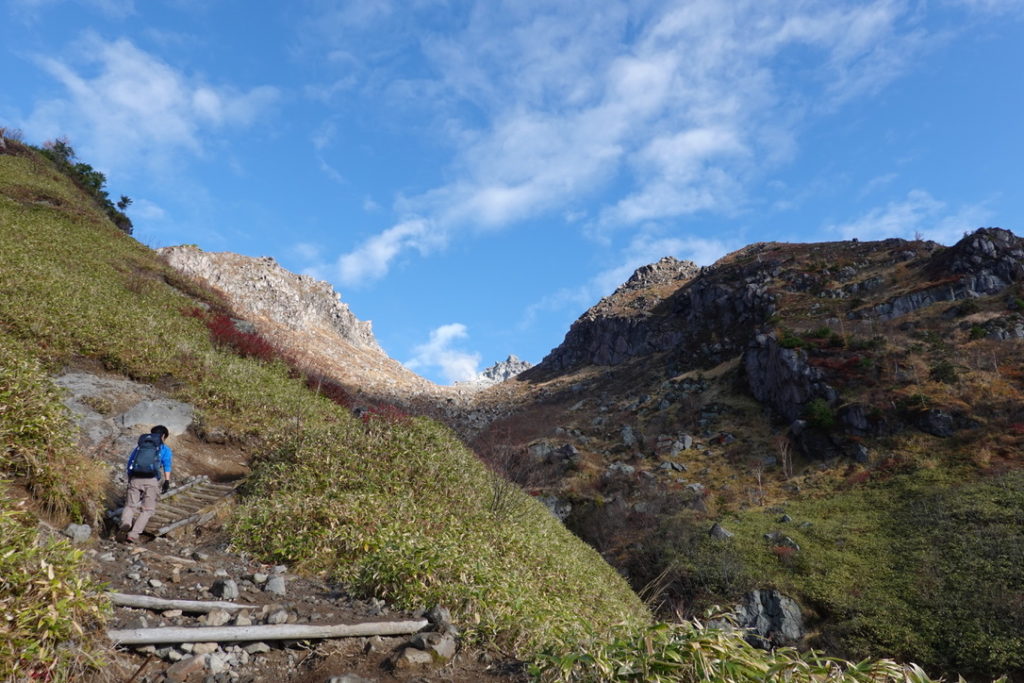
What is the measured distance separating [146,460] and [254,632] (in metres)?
5.07

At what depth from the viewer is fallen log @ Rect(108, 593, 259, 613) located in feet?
18.3

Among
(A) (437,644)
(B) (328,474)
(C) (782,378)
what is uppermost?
(C) (782,378)

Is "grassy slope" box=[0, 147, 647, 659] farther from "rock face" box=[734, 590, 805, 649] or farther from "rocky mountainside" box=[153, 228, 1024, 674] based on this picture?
"rock face" box=[734, 590, 805, 649]

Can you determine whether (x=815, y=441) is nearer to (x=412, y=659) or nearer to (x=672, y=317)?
(x=412, y=659)

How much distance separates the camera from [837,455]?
111ft

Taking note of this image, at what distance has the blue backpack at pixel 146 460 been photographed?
8.75m

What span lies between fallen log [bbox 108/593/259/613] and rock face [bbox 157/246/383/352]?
6204cm

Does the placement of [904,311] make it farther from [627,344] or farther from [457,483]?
[457,483]

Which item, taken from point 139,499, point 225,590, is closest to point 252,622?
point 225,590

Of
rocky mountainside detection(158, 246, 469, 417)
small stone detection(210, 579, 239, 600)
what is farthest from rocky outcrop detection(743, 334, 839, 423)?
small stone detection(210, 579, 239, 600)

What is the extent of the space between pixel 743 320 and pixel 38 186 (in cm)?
6372

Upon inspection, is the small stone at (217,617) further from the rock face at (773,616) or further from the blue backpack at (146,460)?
the rock face at (773,616)

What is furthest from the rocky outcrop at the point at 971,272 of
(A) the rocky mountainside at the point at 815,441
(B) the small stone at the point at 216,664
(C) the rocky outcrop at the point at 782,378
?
(B) the small stone at the point at 216,664

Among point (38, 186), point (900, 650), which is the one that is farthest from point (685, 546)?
point (38, 186)
